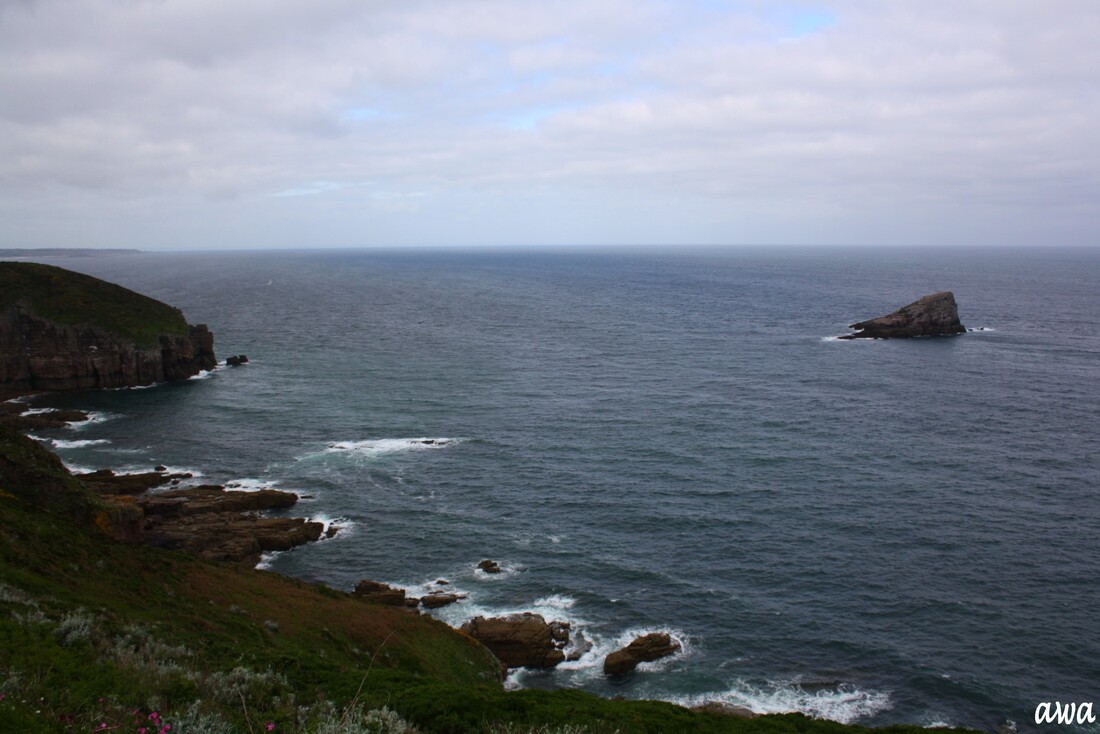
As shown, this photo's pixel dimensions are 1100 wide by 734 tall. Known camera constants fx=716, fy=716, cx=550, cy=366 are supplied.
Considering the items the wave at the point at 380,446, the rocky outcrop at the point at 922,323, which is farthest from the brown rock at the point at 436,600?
the rocky outcrop at the point at 922,323

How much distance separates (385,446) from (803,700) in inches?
2078

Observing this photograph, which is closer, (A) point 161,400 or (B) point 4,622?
(B) point 4,622

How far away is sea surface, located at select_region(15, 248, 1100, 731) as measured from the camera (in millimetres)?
43406

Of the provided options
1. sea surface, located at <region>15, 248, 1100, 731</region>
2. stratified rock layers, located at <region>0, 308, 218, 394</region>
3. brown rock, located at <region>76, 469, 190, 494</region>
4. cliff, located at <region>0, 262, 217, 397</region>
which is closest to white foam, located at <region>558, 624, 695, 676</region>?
sea surface, located at <region>15, 248, 1100, 731</region>

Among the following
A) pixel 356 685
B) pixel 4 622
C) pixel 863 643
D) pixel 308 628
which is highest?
pixel 4 622

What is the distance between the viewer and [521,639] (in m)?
44.4

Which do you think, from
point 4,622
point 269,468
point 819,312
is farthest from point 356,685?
point 819,312

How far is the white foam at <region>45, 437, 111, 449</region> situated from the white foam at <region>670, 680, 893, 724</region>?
71.1 m

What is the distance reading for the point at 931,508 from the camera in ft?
204

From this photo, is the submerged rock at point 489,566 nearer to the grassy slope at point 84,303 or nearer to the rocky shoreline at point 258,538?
the rocky shoreline at point 258,538

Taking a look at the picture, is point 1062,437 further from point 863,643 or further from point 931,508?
point 863,643

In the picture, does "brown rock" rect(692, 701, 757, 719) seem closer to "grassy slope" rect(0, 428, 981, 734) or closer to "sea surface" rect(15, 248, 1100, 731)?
"sea surface" rect(15, 248, 1100, 731)

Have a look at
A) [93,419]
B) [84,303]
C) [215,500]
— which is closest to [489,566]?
[215,500]

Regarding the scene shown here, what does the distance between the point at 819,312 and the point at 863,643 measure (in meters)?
154
